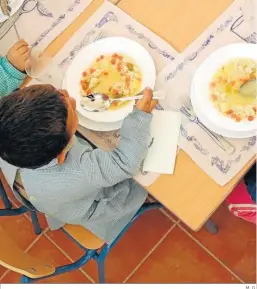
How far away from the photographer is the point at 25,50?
4.64 ft

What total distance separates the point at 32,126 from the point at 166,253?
2.81 ft

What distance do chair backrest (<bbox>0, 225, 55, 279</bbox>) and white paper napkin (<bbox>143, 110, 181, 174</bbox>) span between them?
1.07 ft

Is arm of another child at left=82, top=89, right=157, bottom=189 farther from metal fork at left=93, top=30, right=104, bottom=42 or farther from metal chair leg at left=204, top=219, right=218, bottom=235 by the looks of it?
metal chair leg at left=204, top=219, right=218, bottom=235

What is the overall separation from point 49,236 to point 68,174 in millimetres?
688

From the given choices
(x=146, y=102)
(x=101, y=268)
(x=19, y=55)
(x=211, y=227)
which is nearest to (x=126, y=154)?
(x=146, y=102)

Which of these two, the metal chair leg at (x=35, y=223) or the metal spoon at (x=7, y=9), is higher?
the metal spoon at (x=7, y=9)

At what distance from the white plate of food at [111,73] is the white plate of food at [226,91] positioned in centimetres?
11

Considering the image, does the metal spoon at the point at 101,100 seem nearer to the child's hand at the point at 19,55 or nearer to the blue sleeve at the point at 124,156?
the blue sleeve at the point at 124,156

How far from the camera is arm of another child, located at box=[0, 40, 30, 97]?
1404 millimetres

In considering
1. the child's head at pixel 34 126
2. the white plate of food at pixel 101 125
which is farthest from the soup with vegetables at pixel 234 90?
the child's head at pixel 34 126

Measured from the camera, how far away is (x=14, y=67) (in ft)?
4.61

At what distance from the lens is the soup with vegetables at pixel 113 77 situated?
1.34 m

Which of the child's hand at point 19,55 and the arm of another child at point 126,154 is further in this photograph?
the child's hand at point 19,55

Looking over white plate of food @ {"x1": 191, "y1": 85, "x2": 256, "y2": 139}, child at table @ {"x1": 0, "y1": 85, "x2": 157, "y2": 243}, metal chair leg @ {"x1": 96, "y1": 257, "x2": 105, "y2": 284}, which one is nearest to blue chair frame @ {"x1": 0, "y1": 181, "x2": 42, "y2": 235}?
child at table @ {"x1": 0, "y1": 85, "x2": 157, "y2": 243}
